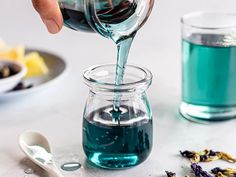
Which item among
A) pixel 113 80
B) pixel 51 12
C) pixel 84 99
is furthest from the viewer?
pixel 84 99

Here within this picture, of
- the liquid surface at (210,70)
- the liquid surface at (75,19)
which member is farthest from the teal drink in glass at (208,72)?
the liquid surface at (75,19)

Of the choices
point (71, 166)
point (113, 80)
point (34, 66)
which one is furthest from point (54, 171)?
point (34, 66)

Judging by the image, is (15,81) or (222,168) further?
(15,81)

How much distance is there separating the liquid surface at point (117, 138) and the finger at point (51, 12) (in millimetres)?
127

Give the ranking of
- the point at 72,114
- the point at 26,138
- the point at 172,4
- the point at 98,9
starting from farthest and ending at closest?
the point at 172,4, the point at 72,114, the point at 26,138, the point at 98,9

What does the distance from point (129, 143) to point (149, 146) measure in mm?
39

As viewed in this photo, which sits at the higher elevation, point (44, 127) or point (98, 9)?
point (98, 9)

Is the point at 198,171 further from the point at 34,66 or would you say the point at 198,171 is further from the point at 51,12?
the point at 34,66

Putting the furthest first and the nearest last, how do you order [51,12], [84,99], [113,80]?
[84,99], [113,80], [51,12]

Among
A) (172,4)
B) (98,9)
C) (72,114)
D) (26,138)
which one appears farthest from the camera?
(172,4)

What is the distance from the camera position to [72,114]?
3.47ft

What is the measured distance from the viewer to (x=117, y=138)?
858 millimetres

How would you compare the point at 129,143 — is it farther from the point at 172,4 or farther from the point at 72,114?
the point at 172,4

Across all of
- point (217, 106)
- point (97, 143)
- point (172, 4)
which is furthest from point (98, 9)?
point (172, 4)
